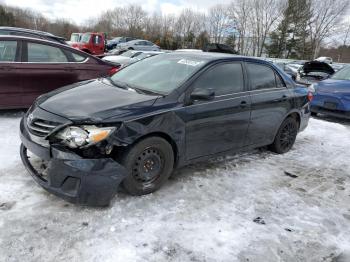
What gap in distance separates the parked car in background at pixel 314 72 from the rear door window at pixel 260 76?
235 inches

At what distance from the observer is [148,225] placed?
3146 millimetres

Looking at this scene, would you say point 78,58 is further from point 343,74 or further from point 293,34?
point 293,34

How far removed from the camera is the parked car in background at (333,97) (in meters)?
8.12

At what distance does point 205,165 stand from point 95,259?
2.36m

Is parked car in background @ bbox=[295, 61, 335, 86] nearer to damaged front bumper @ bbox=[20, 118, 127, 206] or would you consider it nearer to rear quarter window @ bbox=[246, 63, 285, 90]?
rear quarter window @ bbox=[246, 63, 285, 90]

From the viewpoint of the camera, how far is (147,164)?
357cm

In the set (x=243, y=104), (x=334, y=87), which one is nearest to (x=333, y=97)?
(x=334, y=87)

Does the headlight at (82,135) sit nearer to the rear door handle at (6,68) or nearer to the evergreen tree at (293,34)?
the rear door handle at (6,68)

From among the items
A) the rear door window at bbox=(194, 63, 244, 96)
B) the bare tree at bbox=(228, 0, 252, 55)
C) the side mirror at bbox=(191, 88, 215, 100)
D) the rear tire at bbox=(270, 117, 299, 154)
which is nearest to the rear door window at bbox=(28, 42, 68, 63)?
the rear door window at bbox=(194, 63, 244, 96)

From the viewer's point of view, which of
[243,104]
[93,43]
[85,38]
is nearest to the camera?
[243,104]

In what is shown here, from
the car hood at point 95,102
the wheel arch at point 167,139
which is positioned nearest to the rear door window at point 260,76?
the wheel arch at point 167,139

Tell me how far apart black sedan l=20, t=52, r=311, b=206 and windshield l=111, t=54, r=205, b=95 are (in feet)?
0.05

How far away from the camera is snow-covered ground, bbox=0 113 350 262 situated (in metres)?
2.79

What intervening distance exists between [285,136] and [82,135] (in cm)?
364
